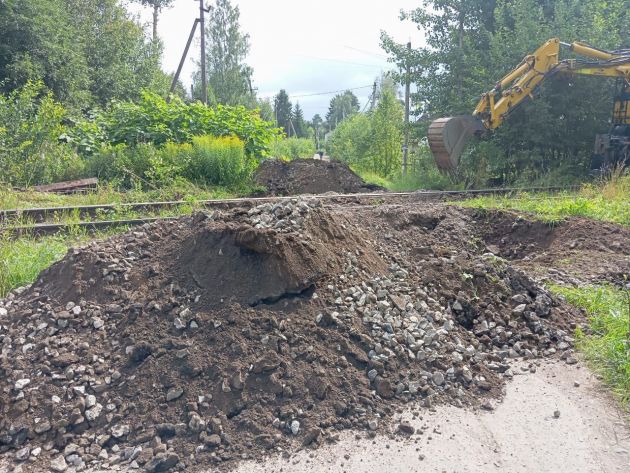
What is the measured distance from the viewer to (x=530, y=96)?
47.3 ft

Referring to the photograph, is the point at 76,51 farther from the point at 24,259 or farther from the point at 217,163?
the point at 24,259

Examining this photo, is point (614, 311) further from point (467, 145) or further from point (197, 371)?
point (467, 145)

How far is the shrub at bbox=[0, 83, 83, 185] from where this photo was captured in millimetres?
11727

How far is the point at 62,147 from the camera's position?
43.0 feet

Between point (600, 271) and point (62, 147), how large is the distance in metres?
11.9

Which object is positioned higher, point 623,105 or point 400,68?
point 400,68

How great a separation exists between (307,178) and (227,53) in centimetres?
3666

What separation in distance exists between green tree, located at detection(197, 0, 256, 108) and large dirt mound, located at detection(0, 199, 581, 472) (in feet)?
140

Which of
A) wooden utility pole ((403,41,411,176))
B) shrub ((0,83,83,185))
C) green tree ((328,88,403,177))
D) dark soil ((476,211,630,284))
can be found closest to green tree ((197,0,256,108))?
green tree ((328,88,403,177))

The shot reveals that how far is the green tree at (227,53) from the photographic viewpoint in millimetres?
45906

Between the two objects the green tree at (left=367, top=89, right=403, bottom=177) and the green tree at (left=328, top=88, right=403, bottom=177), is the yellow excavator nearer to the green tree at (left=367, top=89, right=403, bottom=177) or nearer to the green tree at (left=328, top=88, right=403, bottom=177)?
the green tree at (left=328, top=88, right=403, bottom=177)

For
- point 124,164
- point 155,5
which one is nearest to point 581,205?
point 124,164

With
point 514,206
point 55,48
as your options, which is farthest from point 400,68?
point 55,48

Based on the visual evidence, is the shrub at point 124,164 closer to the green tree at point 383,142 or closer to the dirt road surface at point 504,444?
the dirt road surface at point 504,444
